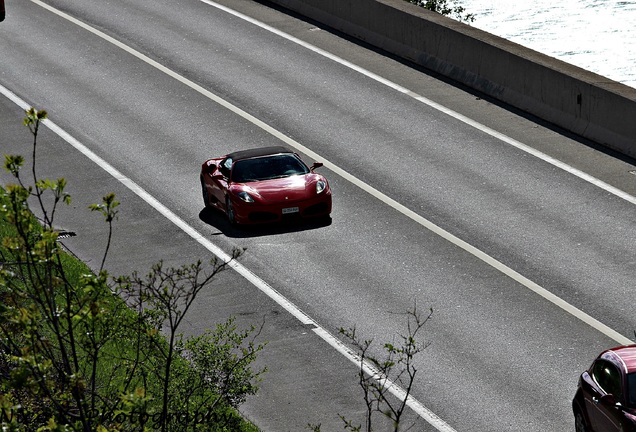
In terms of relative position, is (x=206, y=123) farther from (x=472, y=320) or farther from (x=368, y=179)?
(x=472, y=320)

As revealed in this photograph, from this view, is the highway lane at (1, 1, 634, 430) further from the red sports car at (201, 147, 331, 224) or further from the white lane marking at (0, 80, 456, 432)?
the red sports car at (201, 147, 331, 224)

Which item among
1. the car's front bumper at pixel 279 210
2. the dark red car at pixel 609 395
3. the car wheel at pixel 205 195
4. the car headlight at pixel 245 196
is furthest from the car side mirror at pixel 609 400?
the car wheel at pixel 205 195

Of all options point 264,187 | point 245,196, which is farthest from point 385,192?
point 245,196

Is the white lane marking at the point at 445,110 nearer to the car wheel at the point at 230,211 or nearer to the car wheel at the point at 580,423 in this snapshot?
the car wheel at the point at 230,211

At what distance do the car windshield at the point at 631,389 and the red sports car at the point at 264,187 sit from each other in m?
9.78

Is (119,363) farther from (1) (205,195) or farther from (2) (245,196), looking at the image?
(1) (205,195)

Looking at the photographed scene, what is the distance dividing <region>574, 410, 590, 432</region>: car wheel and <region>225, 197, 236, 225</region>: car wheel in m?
9.39

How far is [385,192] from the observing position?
23625mm

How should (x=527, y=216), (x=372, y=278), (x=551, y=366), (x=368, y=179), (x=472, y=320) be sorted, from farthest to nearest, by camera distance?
(x=368, y=179)
(x=527, y=216)
(x=372, y=278)
(x=472, y=320)
(x=551, y=366)

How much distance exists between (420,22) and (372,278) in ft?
44.1

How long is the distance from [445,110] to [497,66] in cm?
171

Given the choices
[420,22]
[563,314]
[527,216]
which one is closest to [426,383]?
[563,314]

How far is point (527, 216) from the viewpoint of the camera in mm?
22047

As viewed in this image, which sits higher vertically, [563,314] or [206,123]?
[563,314]
